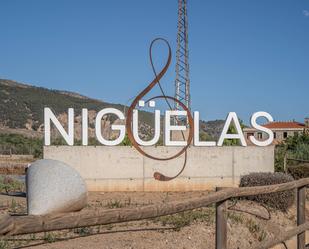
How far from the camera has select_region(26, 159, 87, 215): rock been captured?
31.3 ft

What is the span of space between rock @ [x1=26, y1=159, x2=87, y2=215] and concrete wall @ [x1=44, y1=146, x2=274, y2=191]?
7324 millimetres

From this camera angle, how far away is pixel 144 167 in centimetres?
1841

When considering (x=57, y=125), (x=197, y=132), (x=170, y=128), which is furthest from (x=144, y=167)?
(x=57, y=125)

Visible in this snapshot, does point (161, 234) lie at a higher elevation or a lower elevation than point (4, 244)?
lower

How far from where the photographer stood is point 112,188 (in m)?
18.3

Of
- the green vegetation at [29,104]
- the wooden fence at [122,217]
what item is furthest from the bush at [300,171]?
the green vegetation at [29,104]

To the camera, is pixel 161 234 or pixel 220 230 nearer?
pixel 220 230

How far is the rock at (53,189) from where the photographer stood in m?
9.55

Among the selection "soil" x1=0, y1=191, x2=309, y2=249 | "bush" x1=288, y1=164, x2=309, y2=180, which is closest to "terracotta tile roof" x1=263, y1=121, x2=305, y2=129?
"bush" x1=288, y1=164, x2=309, y2=180

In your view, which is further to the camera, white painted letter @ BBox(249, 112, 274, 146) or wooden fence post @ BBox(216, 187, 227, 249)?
white painted letter @ BBox(249, 112, 274, 146)

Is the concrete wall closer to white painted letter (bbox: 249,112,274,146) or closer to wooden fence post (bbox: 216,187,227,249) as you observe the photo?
white painted letter (bbox: 249,112,274,146)

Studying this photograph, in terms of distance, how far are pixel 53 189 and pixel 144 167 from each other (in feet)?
28.7

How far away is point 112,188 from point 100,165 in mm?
907

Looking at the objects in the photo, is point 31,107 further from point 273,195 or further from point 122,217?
point 122,217
